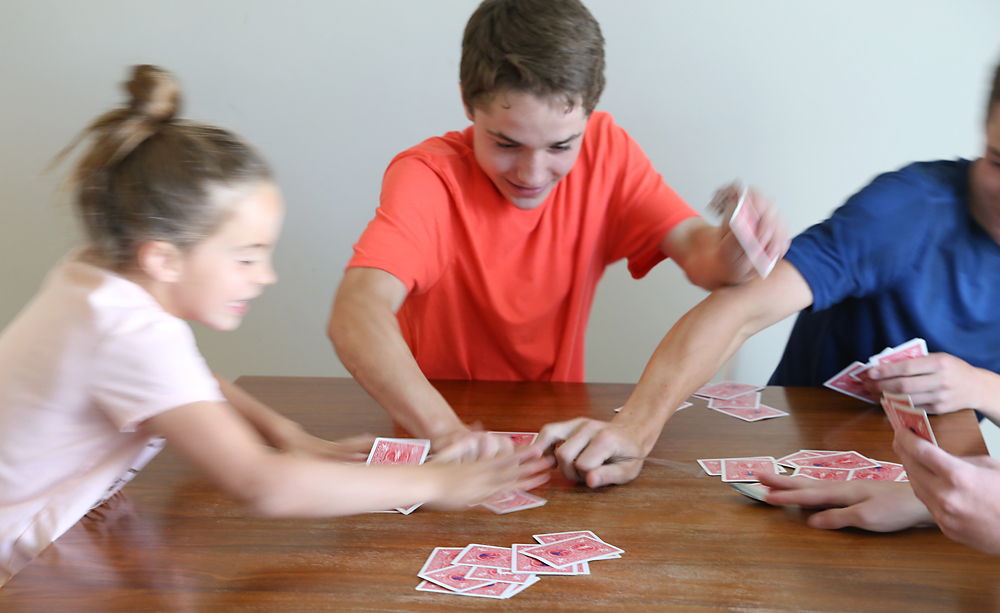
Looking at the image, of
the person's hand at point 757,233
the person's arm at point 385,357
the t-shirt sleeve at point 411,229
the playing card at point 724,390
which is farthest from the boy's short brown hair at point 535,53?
the playing card at point 724,390

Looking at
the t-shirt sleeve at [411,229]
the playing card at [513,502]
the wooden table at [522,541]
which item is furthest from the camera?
the t-shirt sleeve at [411,229]

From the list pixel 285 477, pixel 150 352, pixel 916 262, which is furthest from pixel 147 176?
pixel 916 262

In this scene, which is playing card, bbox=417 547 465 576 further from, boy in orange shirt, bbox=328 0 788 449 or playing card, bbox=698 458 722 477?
playing card, bbox=698 458 722 477

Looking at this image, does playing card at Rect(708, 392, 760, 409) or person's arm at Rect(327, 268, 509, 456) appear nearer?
person's arm at Rect(327, 268, 509, 456)

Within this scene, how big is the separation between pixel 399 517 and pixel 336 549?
0.11 m

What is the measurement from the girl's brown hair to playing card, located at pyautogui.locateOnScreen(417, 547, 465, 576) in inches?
21.0

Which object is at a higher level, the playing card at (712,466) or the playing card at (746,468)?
the playing card at (746,468)

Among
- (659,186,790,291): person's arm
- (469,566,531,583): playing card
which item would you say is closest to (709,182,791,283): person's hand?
(659,186,790,291): person's arm

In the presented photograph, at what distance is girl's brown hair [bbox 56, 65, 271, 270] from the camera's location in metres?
0.96

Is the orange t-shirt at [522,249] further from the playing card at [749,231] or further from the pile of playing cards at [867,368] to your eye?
the pile of playing cards at [867,368]

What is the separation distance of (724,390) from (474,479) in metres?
0.78

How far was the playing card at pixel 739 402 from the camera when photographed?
1475mm

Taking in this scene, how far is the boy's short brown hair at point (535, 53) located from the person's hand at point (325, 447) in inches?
28.9

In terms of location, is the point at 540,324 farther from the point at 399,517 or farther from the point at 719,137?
the point at 719,137
